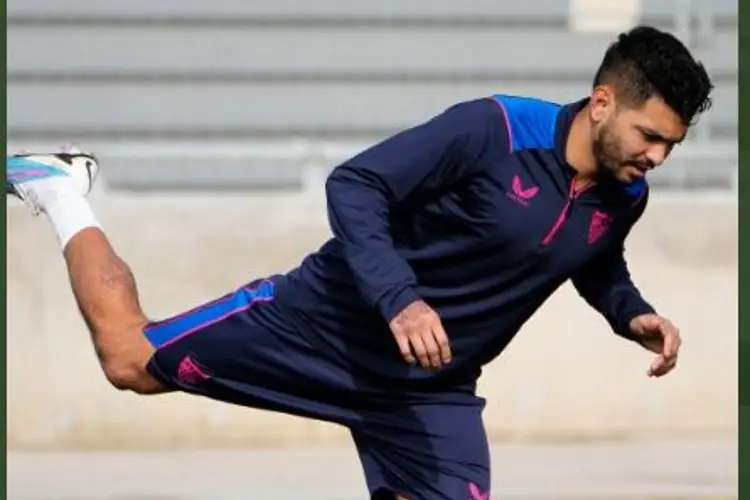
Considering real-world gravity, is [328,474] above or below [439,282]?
below

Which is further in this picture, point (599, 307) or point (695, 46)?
point (695, 46)

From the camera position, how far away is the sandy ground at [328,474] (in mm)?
9984

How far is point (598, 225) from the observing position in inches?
243

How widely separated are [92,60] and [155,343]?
243 inches

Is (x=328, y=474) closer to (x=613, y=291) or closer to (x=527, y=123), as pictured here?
(x=613, y=291)

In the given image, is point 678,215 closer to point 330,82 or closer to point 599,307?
point 330,82

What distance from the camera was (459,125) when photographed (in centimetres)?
591

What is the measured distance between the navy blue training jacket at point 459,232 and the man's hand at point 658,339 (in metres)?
0.08

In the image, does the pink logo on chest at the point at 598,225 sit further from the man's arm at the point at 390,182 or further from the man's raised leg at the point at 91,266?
the man's raised leg at the point at 91,266

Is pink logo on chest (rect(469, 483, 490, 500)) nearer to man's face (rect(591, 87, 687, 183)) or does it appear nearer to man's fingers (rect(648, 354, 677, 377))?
man's fingers (rect(648, 354, 677, 377))

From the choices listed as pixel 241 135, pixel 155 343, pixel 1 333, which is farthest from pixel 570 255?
pixel 241 135

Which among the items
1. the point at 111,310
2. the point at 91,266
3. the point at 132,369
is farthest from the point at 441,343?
the point at 91,266

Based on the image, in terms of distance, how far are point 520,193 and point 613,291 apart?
0.70 metres

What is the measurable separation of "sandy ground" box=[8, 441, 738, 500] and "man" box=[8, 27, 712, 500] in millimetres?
3317
